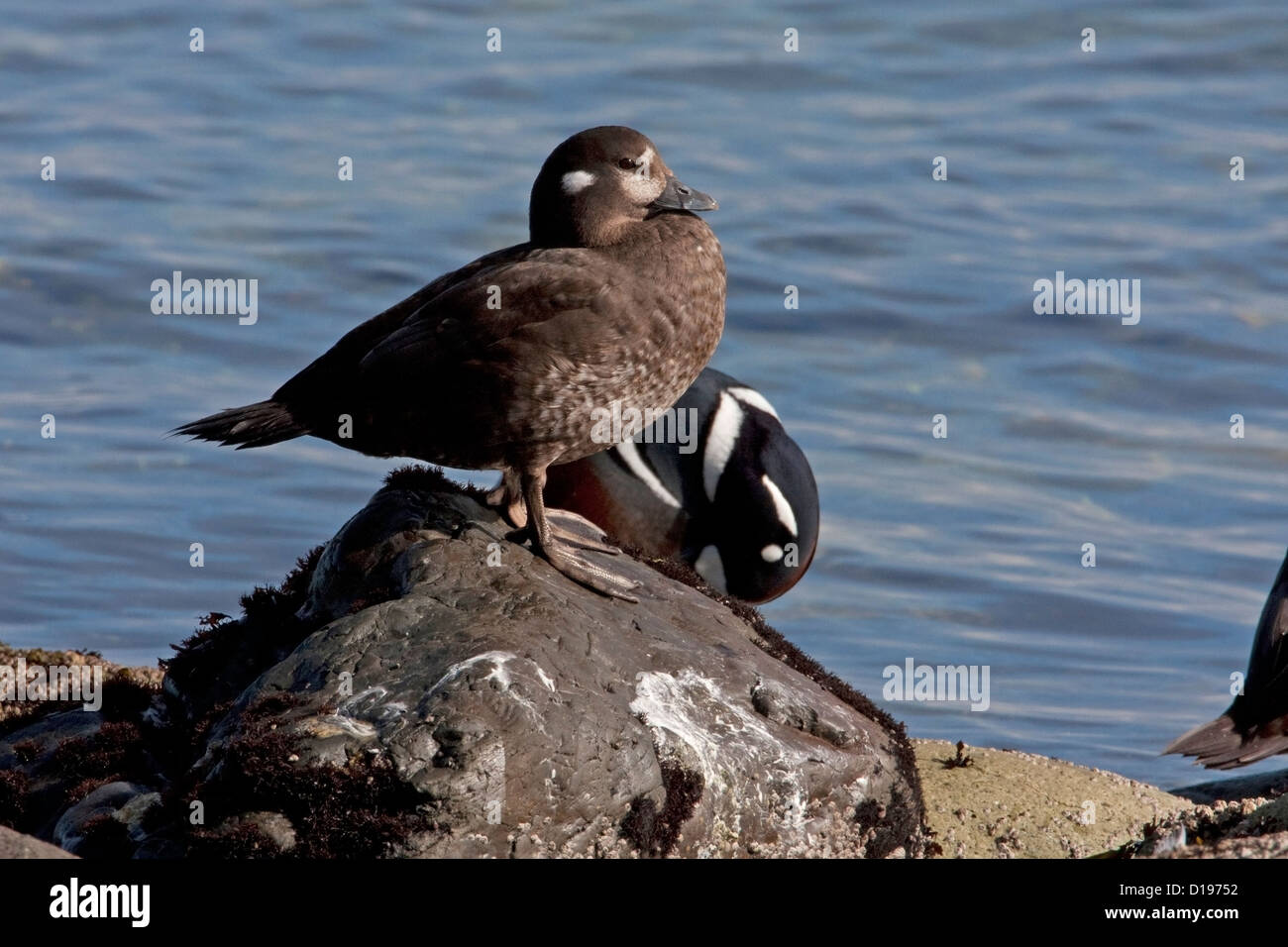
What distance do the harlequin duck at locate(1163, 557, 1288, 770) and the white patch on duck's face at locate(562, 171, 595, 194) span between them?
2.76m

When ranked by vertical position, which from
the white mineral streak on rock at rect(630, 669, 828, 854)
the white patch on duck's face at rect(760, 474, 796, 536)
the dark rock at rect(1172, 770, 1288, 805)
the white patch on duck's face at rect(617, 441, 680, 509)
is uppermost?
the white patch on duck's face at rect(617, 441, 680, 509)

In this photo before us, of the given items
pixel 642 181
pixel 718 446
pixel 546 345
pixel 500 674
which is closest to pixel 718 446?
pixel 718 446

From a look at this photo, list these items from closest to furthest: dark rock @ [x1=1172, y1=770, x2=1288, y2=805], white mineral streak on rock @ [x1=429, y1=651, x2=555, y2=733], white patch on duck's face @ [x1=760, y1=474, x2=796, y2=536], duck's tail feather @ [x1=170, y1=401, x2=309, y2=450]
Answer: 1. white mineral streak on rock @ [x1=429, y1=651, x2=555, y2=733]
2. duck's tail feather @ [x1=170, y1=401, x2=309, y2=450]
3. dark rock @ [x1=1172, y1=770, x2=1288, y2=805]
4. white patch on duck's face @ [x1=760, y1=474, x2=796, y2=536]

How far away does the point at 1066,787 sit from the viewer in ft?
20.6

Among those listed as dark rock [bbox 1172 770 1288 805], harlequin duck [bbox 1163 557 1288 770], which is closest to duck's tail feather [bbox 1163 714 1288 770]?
harlequin duck [bbox 1163 557 1288 770]

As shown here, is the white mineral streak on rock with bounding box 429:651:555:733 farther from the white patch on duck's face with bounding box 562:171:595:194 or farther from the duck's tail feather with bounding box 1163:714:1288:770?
the duck's tail feather with bounding box 1163:714:1288:770

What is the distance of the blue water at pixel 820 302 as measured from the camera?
8.89 m

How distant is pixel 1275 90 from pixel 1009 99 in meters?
2.45

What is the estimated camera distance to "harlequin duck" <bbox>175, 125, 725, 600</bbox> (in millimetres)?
4930

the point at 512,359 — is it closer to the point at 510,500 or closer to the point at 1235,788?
the point at 510,500

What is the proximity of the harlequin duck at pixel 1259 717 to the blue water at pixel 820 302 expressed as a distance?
75.4 inches

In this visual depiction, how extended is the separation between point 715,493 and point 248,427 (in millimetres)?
3151

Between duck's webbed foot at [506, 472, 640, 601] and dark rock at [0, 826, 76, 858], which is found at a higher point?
duck's webbed foot at [506, 472, 640, 601]
